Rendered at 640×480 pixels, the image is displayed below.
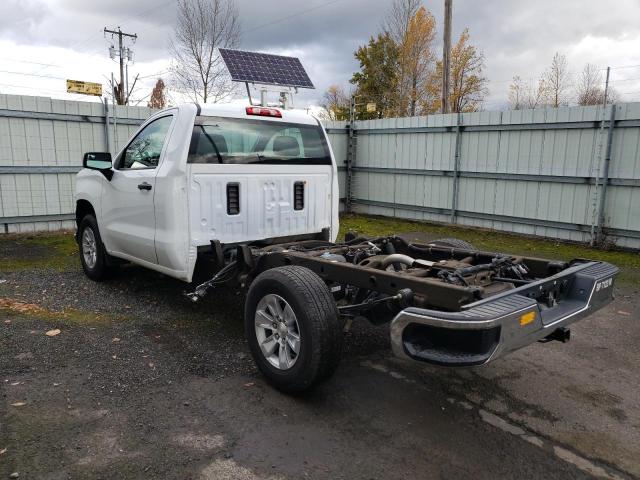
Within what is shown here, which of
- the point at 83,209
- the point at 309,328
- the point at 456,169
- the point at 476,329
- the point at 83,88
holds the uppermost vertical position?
the point at 83,88

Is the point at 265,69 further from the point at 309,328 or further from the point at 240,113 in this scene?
the point at 309,328

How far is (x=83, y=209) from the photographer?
6566 mm

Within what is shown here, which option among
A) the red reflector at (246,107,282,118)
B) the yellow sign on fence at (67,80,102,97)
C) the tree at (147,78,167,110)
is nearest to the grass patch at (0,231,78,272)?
the yellow sign on fence at (67,80,102,97)

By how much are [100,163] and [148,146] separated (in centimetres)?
77

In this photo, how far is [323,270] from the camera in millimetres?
3852

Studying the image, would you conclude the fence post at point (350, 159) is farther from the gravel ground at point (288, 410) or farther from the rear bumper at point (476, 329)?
the rear bumper at point (476, 329)

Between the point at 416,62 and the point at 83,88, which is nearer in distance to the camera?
the point at 83,88

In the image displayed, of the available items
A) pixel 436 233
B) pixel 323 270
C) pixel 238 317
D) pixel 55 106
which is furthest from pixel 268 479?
pixel 55 106

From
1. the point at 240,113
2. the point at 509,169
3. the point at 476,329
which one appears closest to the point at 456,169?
the point at 509,169

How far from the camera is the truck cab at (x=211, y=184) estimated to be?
4594 millimetres

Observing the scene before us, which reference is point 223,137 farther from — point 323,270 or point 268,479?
point 268,479

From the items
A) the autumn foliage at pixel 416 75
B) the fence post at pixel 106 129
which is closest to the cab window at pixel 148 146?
the fence post at pixel 106 129

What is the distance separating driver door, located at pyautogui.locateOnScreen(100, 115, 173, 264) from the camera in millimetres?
4945

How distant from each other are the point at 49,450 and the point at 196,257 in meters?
2.10
